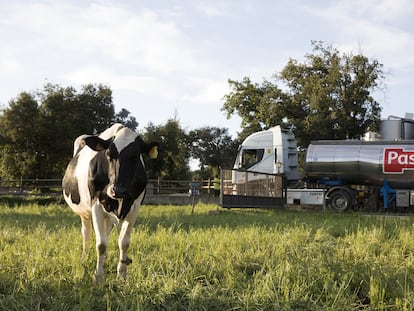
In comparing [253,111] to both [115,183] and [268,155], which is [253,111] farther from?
[115,183]

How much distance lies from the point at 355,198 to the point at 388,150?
244 cm

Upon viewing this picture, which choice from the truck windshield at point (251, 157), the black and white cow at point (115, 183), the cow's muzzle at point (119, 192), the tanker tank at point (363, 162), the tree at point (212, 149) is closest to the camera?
the cow's muzzle at point (119, 192)

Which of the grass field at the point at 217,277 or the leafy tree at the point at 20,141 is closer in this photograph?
the grass field at the point at 217,277

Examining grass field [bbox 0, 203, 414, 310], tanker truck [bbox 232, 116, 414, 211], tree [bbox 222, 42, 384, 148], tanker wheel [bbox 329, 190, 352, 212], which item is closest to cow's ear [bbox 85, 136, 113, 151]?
grass field [bbox 0, 203, 414, 310]

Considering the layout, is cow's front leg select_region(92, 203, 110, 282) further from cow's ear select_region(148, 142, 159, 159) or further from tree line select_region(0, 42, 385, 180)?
tree line select_region(0, 42, 385, 180)

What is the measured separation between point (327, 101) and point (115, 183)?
3019 cm

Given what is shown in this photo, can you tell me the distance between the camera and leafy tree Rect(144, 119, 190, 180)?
134 ft

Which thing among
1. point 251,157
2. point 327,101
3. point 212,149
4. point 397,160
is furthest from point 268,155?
point 212,149

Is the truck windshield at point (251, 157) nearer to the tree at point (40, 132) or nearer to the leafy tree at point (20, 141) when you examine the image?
the tree at point (40, 132)

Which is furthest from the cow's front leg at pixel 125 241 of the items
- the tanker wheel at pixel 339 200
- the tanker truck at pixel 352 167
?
the tanker wheel at pixel 339 200

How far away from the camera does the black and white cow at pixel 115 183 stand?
184 inches

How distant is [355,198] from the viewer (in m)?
19.0

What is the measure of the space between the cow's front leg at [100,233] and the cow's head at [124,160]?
1.02ft

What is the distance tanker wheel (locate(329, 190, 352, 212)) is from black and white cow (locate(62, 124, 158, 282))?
14.9 meters
